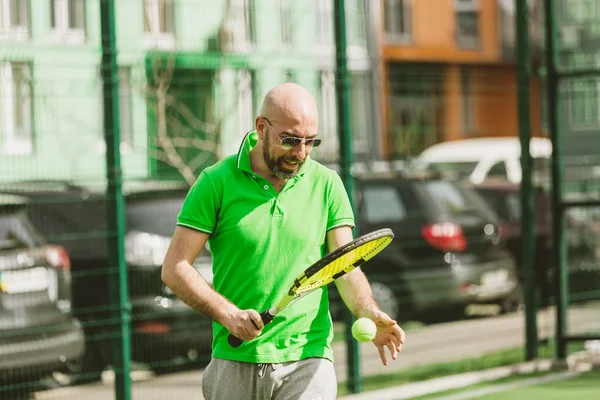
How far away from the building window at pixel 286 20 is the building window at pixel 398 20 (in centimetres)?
2747

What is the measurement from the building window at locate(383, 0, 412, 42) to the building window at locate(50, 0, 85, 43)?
95.9 ft

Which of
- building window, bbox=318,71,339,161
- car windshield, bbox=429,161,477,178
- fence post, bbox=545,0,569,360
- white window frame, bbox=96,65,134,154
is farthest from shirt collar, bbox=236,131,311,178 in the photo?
car windshield, bbox=429,161,477,178

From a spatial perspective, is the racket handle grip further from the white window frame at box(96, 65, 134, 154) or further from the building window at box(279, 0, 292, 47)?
the building window at box(279, 0, 292, 47)

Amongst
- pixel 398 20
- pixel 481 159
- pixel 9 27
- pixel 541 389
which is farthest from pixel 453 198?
pixel 398 20

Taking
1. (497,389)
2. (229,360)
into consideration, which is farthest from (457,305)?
(229,360)

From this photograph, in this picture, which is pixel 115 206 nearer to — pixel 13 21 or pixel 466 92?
pixel 13 21

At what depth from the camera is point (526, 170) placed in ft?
37.1

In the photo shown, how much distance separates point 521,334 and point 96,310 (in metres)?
5.97

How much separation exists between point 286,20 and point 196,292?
5510 mm

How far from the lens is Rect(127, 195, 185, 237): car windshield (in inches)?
386

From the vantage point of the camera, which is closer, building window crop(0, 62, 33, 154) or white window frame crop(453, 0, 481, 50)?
building window crop(0, 62, 33, 154)

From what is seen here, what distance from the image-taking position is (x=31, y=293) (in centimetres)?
910

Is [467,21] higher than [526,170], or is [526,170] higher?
[467,21]

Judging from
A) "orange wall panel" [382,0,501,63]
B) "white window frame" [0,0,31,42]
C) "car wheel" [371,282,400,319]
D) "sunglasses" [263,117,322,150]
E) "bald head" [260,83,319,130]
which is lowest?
"car wheel" [371,282,400,319]
